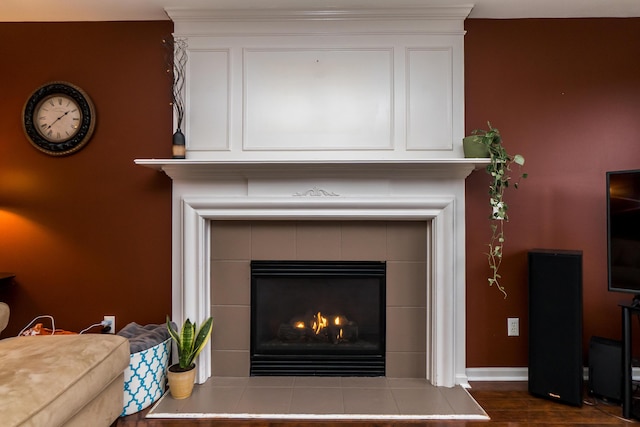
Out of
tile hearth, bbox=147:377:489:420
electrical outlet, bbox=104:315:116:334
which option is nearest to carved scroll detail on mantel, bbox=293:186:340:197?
tile hearth, bbox=147:377:489:420

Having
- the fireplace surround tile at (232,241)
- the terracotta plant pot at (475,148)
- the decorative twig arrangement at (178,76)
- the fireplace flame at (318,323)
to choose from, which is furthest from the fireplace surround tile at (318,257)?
the decorative twig arrangement at (178,76)

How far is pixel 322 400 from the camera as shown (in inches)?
84.0

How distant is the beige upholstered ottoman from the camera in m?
1.31

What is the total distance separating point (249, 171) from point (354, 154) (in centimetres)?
64

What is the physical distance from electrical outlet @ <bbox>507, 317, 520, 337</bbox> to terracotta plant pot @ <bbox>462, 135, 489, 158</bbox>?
105 centimetres

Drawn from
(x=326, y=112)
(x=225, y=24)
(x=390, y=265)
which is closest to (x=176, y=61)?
(x=225, y=24)

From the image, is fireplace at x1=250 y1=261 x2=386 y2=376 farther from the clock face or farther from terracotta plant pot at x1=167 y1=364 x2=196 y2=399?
the clock face

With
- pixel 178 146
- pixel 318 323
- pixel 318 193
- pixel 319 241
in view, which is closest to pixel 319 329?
pixel 318 323

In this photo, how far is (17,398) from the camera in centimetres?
129

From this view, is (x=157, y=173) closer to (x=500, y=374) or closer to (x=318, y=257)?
(x=318, y=257)

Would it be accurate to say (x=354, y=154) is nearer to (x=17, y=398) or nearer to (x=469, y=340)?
(x=469, y=340)

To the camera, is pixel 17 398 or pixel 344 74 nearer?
pixel 17 398

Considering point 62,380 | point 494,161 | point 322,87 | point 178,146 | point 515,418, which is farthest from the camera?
point 322,87

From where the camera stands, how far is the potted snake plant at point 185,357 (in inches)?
84.4
